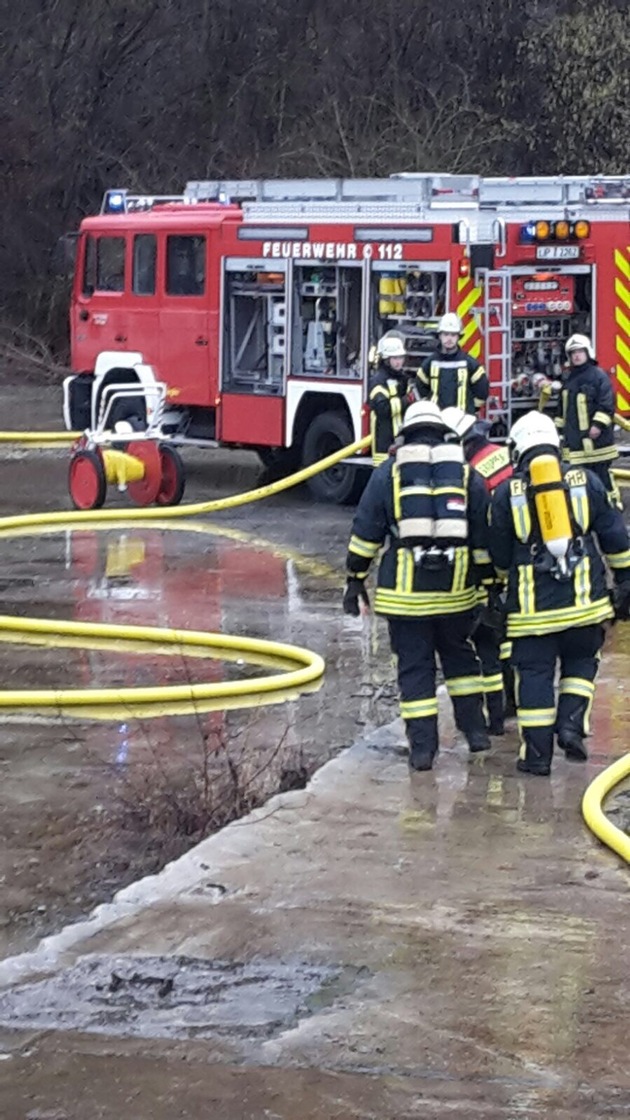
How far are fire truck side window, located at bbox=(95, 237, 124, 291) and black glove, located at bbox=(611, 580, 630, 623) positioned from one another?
380 inches

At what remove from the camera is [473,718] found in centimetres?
754

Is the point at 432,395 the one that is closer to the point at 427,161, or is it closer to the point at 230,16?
the point at 427,161

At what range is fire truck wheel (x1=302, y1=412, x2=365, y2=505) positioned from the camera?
14797 millimetres

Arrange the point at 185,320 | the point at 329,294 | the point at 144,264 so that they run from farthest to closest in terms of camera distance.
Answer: the point at 144,264 < the point at 185,320 < the point at 329,294

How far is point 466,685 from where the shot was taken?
7512 mm

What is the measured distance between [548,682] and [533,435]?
93cm

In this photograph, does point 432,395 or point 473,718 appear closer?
point 473,718

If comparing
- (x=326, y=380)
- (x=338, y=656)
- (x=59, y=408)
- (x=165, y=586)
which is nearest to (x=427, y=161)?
(x=59, y=408)

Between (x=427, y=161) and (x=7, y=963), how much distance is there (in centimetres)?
1918

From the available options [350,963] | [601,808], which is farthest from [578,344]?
[350,963]

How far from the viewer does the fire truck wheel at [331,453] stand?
14.8m

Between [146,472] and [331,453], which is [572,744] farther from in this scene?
[331,453]

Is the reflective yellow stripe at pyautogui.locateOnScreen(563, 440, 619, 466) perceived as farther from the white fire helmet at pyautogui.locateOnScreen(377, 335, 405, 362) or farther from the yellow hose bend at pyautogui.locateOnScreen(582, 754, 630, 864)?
the yellow hose bend at pyautogui.locateOnScreen(582, 754, 630, 864)

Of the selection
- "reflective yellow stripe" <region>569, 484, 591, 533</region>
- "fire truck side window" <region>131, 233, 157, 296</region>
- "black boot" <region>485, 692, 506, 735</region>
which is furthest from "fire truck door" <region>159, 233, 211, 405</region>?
"reflective yellow stripe" <region>569, 484, 591, 533</region>
